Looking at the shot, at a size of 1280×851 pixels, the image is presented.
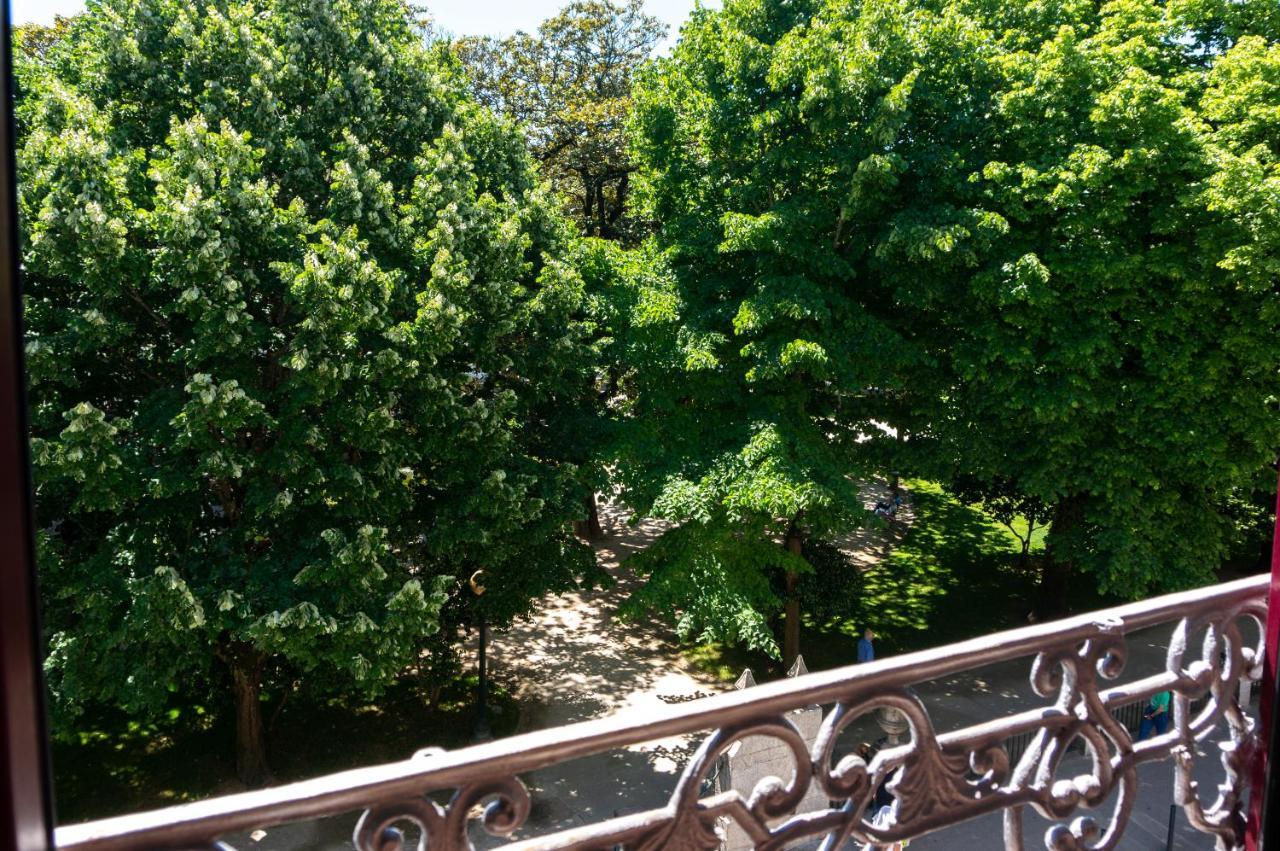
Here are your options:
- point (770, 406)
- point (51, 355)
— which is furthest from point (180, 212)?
point (770, 406)

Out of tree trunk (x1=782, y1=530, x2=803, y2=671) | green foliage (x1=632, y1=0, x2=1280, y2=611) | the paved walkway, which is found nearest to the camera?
the paved walkway

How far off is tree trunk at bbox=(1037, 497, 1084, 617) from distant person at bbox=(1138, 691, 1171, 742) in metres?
3.71

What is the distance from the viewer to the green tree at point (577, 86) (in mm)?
23906

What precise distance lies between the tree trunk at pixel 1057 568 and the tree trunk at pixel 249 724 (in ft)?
42.6

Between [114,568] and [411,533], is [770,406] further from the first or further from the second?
[114,568]

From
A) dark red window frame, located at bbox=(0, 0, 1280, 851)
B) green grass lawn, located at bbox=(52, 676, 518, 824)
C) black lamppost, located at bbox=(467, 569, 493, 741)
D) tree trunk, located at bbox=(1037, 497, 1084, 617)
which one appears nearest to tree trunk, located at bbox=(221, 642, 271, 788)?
green grass lawn, located at bbox=(52, 676, 518, 824)

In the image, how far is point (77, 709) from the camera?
32.3ft

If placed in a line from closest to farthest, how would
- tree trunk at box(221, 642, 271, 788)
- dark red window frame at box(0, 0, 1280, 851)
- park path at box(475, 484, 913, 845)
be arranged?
dark red window frame at box(0, 0, 1280, 851)
tree trunk at box(221, 642, 271, 788)
park path at box(475, 484, 913, 845)

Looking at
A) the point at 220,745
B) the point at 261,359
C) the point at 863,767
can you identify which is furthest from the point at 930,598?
the point at 863,767

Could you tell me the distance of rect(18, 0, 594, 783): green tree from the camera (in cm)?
977

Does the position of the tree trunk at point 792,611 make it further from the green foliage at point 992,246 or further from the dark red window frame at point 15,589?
the dark red window frame at point 15,589

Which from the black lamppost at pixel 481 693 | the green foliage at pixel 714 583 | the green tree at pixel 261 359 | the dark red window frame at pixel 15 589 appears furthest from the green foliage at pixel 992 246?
the dark red window frame at pixel 15 589

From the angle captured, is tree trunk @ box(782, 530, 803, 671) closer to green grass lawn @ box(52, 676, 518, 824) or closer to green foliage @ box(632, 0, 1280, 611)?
green foliage @ box(632, 0, 1280, 611)

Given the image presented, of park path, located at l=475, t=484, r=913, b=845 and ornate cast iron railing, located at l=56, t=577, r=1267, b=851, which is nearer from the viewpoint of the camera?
ornate cast iron railing, located at l=56, t=577, r=1267, b=851
